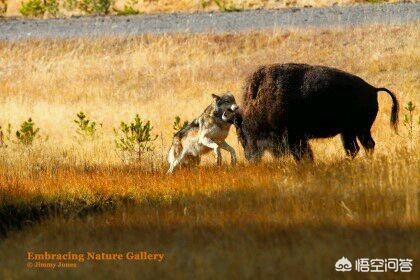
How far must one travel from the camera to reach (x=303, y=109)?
1307 centimetres

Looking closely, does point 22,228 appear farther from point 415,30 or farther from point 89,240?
point 415,30

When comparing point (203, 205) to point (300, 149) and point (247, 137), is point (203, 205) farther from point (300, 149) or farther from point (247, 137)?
point (247, 137)

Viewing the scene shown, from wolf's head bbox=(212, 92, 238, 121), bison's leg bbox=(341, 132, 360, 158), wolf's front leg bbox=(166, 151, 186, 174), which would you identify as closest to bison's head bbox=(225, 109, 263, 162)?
wolf's head bbox=(212, 92, 238, 121)

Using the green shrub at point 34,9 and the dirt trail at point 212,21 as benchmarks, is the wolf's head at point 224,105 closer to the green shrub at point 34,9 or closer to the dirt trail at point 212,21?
the dirt trail at point 212,21

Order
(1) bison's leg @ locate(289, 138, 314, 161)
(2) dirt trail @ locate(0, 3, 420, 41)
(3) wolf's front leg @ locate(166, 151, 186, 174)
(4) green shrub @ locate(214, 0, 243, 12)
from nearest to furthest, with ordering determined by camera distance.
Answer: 1. (1) bison's leg @ locate(289, 138, 314, 161)
2. (3) wolf's front leg @ locate(166, 151, 186, 174)
3. (2) dirt trail @ locate(0, 3, 420, 41)
4. (4) green shrub @ locate(214, 0, 243, 12)

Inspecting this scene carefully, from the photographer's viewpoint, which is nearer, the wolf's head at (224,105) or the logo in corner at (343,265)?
the logo in corner at (343,265)

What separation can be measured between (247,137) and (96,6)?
26.2 m

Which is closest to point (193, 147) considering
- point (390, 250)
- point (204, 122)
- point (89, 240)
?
point (204, 122)

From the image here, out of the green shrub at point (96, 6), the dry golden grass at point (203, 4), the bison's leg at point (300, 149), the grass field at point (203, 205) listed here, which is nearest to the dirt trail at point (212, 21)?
the dry golden grass at point (203, 4)

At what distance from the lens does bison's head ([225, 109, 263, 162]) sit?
13.4 meters

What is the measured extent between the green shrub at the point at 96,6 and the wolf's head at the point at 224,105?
86.1 feet

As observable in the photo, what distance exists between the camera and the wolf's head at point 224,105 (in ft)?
42.4

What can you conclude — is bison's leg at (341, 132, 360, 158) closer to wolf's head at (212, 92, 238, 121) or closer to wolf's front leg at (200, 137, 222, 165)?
wolf's head at (212, 92, 238, 121)

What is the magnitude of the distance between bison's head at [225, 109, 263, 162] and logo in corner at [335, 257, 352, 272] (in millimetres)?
5110
